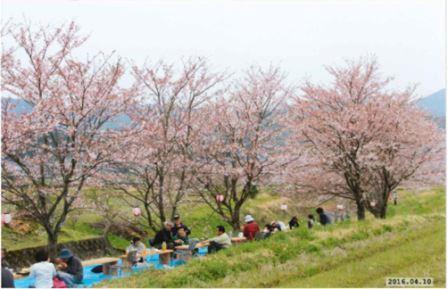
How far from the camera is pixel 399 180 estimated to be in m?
21.9

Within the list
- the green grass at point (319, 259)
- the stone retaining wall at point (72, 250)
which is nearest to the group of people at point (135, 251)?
the green grass at point (319, 259)

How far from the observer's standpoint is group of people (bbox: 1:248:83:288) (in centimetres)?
993

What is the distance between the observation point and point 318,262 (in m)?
12.2

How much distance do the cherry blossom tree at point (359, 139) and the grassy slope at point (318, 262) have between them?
4.92 metres

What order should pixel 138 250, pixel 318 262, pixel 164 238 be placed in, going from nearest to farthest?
pixel 318 262 → pixel 138 250 → pixel 164 238

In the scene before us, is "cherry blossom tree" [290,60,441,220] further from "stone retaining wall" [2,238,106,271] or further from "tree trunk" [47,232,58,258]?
"tree trunk" [47,232,58,258]

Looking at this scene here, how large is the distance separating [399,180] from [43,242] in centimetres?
1412

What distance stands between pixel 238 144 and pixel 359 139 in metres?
4.89

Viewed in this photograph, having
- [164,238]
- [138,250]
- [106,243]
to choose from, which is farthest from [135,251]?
[106,243]

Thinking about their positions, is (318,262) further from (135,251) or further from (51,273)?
(51,273)

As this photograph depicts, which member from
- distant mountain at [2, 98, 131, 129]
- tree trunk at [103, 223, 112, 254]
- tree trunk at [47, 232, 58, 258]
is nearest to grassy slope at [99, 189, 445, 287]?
tree trunk at [47, 232, 58, 258]

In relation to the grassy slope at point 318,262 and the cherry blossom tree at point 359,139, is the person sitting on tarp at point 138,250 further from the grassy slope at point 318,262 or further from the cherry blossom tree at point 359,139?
the cherry blossom tree at point 359,139

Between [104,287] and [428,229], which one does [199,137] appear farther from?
[104,287]

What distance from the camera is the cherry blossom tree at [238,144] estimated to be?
2145cm
